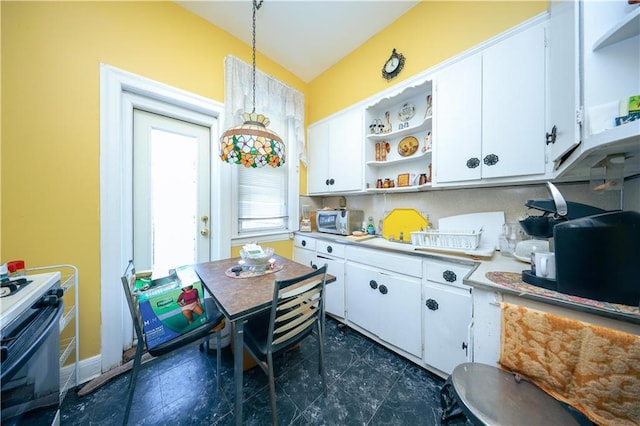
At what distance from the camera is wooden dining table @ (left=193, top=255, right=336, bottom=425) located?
94cm

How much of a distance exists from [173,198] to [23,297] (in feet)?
4.08

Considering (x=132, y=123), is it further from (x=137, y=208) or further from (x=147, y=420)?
(x=147, y=420)

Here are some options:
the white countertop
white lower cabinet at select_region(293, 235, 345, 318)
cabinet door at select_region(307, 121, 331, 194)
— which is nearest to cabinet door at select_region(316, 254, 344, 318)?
white lower cabinet at select_region(293, 235, 345, 318)

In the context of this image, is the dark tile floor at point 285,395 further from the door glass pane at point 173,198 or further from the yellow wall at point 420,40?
the yellow wall at point 420,40

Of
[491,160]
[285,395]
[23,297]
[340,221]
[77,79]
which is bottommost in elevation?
[285,395]

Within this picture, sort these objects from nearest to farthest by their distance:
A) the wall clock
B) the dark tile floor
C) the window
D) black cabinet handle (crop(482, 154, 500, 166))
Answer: the dark tile floor < black cabinet handle (crop(482, 154, 500, 166)) < the wall clock < the window

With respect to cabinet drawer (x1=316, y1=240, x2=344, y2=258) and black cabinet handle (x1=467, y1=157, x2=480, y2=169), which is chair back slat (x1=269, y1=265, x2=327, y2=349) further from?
black cabinet handle (x1=467, y1=157, x2=480, y2=169)

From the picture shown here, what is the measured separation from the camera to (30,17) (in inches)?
50.1

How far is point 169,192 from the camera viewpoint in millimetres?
1897

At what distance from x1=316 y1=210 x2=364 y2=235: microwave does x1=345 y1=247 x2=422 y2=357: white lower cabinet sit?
1.34 feet

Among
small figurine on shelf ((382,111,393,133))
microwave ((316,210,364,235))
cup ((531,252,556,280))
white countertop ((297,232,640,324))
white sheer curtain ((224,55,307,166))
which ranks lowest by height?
Answer: white countertop ((297,232,640,324))

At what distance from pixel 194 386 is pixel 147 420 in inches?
10.2

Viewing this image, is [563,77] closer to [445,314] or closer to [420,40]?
[420,40]

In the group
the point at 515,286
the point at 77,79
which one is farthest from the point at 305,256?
the point at 77,79
